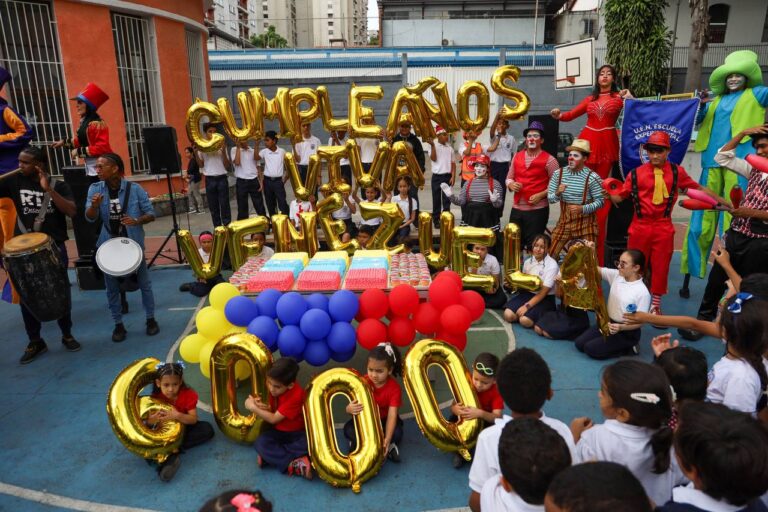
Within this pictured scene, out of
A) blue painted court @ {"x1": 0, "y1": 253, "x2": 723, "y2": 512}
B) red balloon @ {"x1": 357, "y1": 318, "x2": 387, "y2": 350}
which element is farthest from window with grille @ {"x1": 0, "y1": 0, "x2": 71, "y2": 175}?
red balloon @ {"x1": 357, "y1": 318, "x2": 387, "y2": 350}

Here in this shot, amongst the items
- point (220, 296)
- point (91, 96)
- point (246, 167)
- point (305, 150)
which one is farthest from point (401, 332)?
point (91, 96)

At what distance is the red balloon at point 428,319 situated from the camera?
4.66 metres

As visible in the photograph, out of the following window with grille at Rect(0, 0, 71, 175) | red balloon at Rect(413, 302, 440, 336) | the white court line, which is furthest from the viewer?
window with grille at Rect(0, 0, 71, 175)

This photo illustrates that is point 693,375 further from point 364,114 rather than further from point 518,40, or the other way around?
point 518,40

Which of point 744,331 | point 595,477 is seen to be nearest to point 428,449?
point 744,331

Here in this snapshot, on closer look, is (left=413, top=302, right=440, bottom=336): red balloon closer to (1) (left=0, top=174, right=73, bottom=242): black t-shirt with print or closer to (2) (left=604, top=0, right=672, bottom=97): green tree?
(1) (left=0, top=174, right=73, bottom=242): black t-shirt with print

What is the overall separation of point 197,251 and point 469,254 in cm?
311

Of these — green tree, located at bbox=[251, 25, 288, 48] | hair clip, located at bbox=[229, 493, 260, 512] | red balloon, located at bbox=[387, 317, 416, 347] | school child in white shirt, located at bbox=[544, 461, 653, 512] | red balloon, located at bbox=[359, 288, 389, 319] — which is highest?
green tree, located at bbox=[251, 25, 288, 48]

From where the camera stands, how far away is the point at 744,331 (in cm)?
278

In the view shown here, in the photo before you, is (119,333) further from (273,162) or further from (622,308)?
(622,308)

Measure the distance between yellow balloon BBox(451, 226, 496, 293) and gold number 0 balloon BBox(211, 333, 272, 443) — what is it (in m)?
2.65

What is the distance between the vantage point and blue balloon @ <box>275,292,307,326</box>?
436 cm

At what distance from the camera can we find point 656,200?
5.56m

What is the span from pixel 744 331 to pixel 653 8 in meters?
20.0
